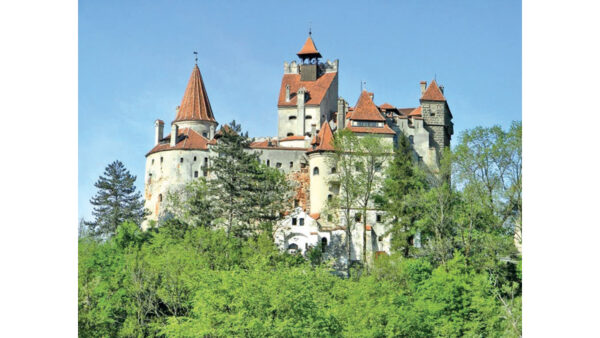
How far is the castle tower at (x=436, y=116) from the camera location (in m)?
39.0

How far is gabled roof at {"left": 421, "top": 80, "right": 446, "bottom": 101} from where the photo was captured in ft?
131

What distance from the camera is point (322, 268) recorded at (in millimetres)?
23375

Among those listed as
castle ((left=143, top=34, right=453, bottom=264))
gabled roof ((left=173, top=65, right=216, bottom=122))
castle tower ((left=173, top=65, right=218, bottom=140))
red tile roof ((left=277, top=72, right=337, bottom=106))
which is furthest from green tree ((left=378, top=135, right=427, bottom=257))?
gabled roof ((left=173, top=65, right=216, bottom=122))

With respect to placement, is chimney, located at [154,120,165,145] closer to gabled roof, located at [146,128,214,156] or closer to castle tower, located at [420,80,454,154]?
gabled roof, located at [146,128,214,156]

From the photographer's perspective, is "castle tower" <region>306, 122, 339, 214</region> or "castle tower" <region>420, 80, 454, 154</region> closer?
"castle tower" <region>306, 122, 339, 214</region>

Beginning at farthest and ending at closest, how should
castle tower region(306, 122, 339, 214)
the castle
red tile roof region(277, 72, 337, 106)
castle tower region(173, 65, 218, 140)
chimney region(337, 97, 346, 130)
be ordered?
castle tower region(173, 65, 218, 140) → red tile roof region(277, 72, 337, 106) → chimney region(337, 97, 346, 130) → castle tower region(306, 122, 339, 214) → the castle

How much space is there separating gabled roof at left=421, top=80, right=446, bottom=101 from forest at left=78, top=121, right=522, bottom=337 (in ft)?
29.2

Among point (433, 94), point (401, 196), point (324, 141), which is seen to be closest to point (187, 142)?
point (324, 141)

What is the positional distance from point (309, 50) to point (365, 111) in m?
8.10

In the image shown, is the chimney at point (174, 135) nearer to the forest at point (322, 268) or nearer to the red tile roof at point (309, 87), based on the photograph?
the red tile roof at point (309, 87)
